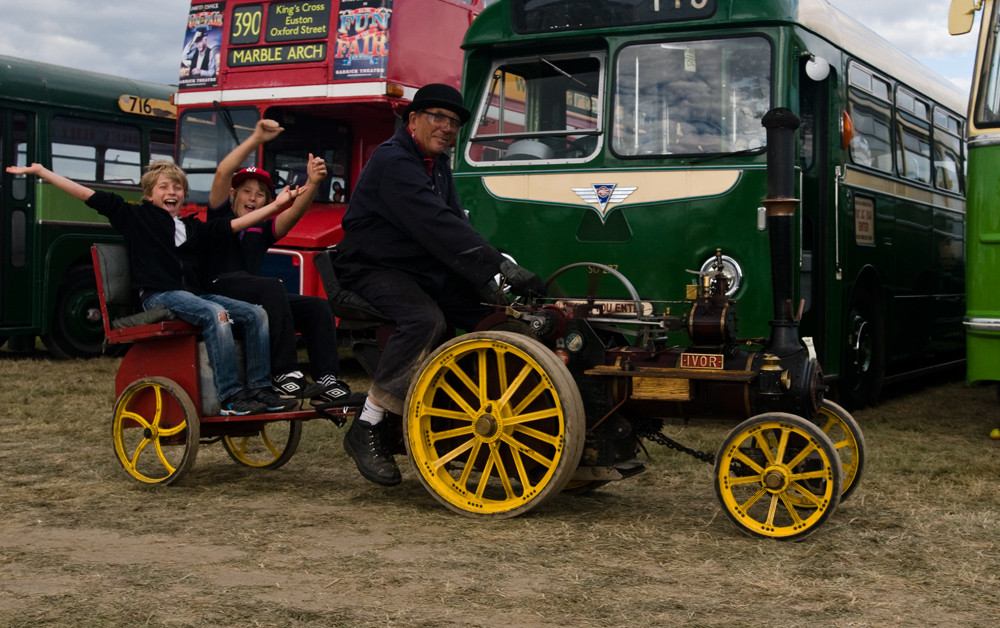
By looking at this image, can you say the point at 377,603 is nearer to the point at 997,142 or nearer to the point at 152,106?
the point at 997,142

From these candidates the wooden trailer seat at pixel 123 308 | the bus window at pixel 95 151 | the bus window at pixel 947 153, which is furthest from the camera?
the bus window at pixel 95 151

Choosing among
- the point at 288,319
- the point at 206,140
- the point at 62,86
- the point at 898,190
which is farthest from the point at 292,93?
the point at 288,319

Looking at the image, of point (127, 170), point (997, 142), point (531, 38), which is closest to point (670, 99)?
point (531, 38)

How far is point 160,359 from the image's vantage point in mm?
6012

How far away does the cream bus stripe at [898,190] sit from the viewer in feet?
29.5

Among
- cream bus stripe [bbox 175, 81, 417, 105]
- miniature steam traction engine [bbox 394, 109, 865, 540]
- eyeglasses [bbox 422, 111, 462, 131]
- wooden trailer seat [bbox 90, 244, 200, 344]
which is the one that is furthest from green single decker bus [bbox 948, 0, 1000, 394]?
cream bus stripe [bbox 175, 81, 417, 105]

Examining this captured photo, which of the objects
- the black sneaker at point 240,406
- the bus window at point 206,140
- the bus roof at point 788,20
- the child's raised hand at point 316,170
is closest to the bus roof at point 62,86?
the bus window at point 206,140

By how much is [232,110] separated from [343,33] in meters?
1.36

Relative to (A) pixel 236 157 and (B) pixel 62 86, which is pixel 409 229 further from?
(B) pixel 62 86

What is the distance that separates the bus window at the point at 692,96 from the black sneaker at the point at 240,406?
10.6ft

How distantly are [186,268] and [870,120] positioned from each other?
18.7 ft

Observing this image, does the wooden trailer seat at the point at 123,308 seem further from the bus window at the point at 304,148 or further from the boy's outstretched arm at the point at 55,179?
the bus window at the point at 304,148

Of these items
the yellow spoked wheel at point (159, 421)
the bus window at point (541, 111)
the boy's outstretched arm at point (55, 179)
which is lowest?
the yellow spoked wheel at point (159, 421)

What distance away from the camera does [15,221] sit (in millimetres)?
12773
